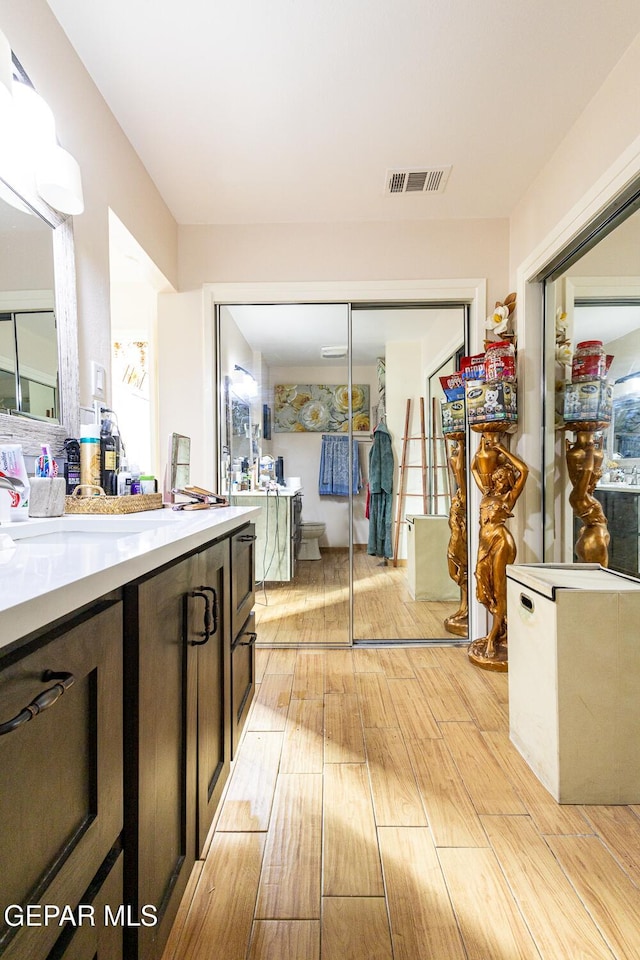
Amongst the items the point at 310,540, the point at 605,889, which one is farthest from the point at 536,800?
the point at 310,540

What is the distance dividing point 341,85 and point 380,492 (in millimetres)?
1974

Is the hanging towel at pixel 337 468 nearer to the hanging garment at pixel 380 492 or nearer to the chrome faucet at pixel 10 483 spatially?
the hanging garment at pixel 380 492

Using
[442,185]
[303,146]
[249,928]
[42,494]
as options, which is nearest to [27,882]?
[249,928]

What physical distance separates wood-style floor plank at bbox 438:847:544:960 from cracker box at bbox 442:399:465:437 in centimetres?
218

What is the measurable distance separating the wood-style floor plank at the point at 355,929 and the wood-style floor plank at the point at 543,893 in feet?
1.08

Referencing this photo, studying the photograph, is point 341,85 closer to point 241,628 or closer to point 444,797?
point 241,628

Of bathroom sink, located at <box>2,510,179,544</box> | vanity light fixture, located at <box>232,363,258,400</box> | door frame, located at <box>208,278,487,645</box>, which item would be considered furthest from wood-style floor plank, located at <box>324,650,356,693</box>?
vanity light fixture, located at <box>232,363,258,400</box>

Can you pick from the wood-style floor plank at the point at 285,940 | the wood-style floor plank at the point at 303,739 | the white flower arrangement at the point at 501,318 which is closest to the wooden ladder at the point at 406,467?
the white flower arrangement at the point at 501,318

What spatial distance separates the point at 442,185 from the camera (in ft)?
8.61

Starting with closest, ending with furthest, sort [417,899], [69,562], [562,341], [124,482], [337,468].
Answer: [69,562]
[417,899]
[124,482]
[562,341]
[337,468]

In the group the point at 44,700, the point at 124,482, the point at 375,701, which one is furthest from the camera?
the point at 375,701

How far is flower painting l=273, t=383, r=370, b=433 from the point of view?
9.96ft

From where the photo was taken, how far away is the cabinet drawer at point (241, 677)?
5.03 ft

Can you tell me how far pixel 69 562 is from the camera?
68 centimetres
